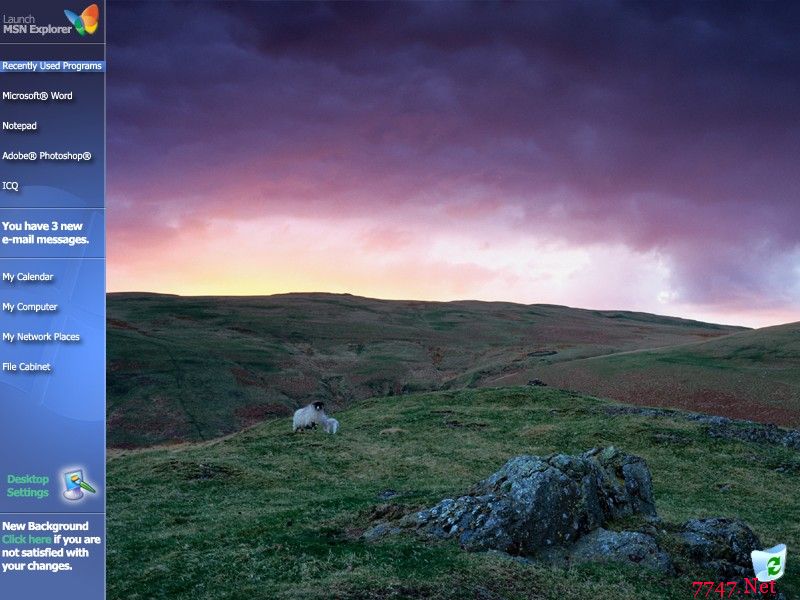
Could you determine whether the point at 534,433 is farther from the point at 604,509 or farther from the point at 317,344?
the point at 317,344

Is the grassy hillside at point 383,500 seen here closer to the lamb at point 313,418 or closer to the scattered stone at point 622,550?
the scattered stone at point 622,550

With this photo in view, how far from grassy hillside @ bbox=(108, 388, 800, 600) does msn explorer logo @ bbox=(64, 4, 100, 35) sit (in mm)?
Result: 12154

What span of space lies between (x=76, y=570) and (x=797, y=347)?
3710 inches

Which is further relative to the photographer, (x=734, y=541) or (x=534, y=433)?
(x=534, y=433)

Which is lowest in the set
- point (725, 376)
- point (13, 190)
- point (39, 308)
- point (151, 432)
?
point (151, 432)

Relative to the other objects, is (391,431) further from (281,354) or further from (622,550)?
(281,354)

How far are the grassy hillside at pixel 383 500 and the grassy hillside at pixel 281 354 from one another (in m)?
27.2

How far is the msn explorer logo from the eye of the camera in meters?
11.2

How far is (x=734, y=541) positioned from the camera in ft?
65.9

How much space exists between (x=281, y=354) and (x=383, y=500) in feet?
300

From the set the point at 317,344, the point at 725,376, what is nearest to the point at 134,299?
the point at 317,344

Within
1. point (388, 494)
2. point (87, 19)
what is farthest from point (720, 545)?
point (87, 19)

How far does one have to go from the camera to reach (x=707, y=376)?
74000 mm

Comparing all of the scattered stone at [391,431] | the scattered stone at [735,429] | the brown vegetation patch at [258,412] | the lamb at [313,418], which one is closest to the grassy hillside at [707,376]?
the scattered stone at [735,429]
